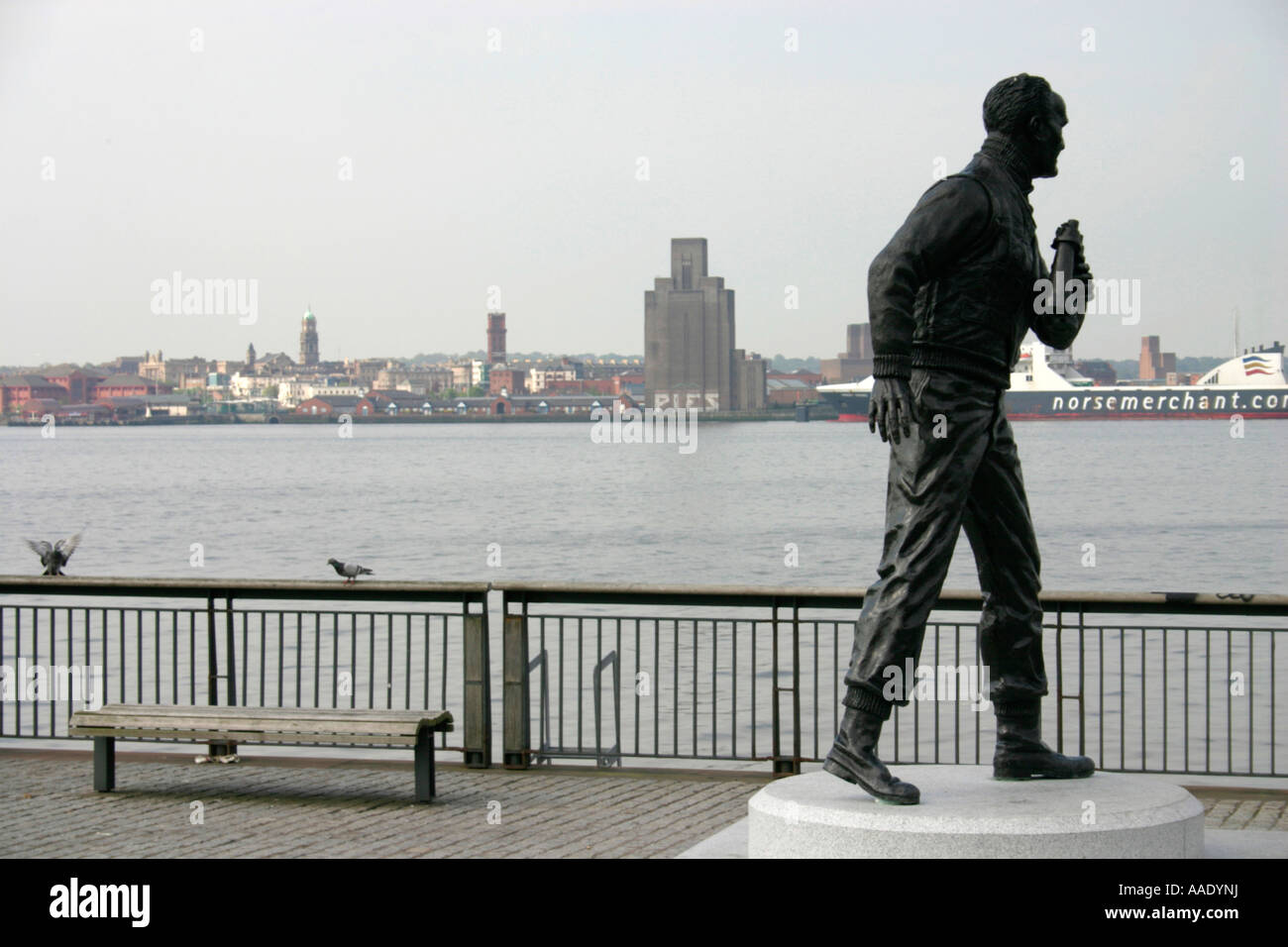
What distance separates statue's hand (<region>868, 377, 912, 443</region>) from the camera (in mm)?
6609

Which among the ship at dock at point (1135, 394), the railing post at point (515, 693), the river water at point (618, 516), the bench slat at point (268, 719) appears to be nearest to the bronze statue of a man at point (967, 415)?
the bench slat at point (268, 719)

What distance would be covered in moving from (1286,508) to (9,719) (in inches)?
2154

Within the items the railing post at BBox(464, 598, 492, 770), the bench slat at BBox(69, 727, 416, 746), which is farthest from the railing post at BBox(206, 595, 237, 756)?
the railing post at BBox(464, 598, 492, 770)

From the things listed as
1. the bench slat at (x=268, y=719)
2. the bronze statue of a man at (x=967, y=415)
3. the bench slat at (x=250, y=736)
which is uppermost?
the bronze statue of a man at (x=967, y=415)

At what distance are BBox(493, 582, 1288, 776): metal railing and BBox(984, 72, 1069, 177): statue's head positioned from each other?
2.42 m

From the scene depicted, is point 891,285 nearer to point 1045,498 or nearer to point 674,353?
point 1045,498

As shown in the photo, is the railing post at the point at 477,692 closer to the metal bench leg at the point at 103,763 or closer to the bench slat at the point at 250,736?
the bench slat at the point at 250,736

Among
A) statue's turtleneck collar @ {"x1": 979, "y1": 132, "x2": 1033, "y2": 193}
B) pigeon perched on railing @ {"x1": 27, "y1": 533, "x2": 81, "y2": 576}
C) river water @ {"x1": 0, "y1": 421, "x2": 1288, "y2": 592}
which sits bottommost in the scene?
river water @ {"x1": 0, "y1": 421, "x2": 1288, "y2": 592}

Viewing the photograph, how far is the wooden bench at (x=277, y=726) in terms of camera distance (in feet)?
28.9

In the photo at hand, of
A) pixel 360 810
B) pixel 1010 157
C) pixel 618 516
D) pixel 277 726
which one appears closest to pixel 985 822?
pixel 1010 157

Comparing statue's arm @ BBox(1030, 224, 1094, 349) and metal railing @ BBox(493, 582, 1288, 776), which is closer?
statue's arm @ BBox(1030, 224, 1094, 349)

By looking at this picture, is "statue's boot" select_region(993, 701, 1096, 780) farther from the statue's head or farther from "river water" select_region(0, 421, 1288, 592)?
"river water" select_region(0, 421, 1288, 592)

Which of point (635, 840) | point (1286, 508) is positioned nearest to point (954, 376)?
point (635, 840)

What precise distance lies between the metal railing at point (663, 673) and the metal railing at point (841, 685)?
3 centimetres
